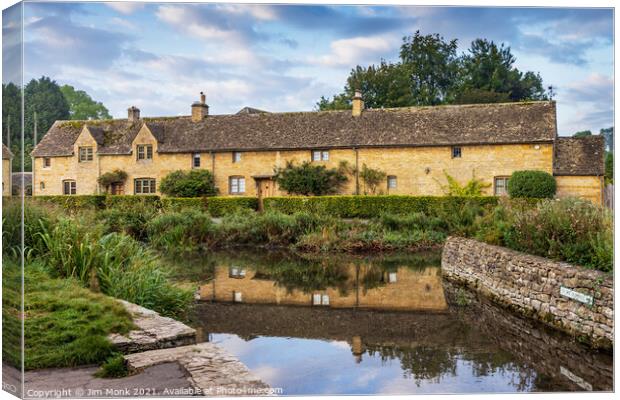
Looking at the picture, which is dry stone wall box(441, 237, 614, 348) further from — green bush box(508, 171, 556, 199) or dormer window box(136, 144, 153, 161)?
dormer window box(136, 144, 153, 161)

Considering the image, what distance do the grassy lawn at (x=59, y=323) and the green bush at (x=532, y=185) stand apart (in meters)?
20.9

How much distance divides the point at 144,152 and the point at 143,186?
186 centimetres

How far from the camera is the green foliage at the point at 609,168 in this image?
5352 millimetres

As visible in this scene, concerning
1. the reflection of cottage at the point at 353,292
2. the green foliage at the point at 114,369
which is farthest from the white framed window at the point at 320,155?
the green foliage at the point at 114,369

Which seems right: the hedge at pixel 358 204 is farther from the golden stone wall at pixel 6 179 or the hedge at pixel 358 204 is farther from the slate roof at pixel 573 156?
the golden stone wall at pixel 6 179

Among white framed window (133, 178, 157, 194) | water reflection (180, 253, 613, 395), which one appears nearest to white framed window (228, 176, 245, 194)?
white framed window (133, 178, 157, 194)

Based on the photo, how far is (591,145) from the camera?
2470 centimetres

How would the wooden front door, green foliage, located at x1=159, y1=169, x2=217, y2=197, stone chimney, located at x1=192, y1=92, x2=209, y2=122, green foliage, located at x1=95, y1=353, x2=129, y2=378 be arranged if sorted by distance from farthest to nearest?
stone chimney, located at x1=192, y1=92, x2=209, y2=122
the wooden front door
green foliage, located at x1=159, y1=169, x2=217, y2=197
green foliage, located at x1=95, y1=353, x2=129, y2=378

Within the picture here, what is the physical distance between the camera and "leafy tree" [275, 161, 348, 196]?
29531 mm

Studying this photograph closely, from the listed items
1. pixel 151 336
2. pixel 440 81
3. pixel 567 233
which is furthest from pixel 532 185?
pixel 151 336

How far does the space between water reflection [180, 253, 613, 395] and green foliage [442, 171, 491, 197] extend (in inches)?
541

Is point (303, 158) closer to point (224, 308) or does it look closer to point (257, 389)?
point (224, 308)

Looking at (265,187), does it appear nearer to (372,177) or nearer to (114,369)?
(372,177)

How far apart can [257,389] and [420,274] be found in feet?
33.4
